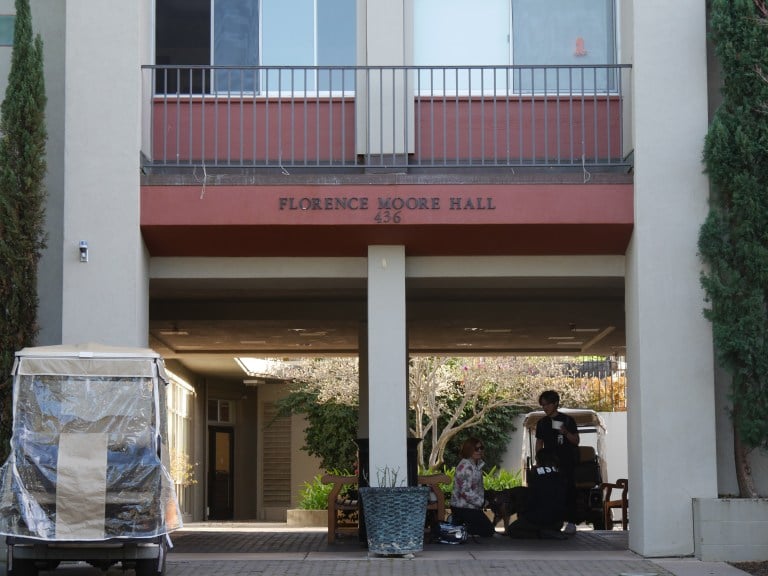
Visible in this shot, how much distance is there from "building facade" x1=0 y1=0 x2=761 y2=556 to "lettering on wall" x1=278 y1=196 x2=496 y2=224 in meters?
0.02

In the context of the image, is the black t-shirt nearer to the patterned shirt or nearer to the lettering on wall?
the patterned shirt

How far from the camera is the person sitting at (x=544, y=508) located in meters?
15.3

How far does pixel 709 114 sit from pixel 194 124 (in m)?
5.54

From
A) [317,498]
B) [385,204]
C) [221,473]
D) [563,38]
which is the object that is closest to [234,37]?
[385,204]

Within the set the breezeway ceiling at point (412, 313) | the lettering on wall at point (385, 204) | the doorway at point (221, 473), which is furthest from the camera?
the doorway at point (221, 473)

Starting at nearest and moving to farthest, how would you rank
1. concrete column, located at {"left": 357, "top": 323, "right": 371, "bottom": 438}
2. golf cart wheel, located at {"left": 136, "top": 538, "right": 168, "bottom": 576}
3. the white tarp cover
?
the white tarp cover → golf cart wheel, located at {"left": 136, "top": 538, "right": 168, "bottom": 576} → concrete column, located at {"left": 357, "top": 323, "right": 371, "bottom": 438}

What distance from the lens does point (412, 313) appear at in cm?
1786

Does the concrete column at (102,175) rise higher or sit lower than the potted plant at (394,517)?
higher

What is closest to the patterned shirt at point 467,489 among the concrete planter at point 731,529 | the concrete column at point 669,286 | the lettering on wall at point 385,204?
the concrete column at point 669,286

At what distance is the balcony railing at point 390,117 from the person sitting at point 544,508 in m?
3.71

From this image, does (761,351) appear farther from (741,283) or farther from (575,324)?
(575,324)

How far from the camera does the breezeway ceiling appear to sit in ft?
47.8

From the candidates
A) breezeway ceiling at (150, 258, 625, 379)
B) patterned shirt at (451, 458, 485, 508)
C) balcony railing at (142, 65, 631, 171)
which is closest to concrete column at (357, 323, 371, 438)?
breezeway ceiling at (150, 258, 625, 379)

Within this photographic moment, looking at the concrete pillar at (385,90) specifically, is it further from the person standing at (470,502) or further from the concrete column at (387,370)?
the person standing at (470,502)
